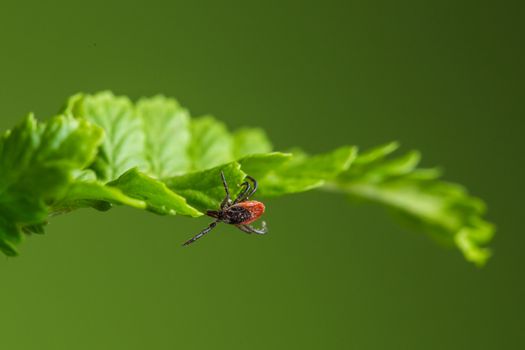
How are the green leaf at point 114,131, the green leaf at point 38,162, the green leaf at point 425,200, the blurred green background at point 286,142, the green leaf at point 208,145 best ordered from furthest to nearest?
1. the blurred green background at point 286,142
2. the green leaf at point 425,200
3. the green leaf at point 208,145
4. the green leaf at point 114,131
5. the green leaf at point 38,162

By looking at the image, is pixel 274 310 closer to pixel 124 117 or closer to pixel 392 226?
pixel 392 226

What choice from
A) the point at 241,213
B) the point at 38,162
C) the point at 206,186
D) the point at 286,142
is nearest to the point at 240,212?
the point at 241,213

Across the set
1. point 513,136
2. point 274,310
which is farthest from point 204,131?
point 513,136

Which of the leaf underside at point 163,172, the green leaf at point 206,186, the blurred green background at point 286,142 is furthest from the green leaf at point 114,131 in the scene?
the blurred green background at point 286,142

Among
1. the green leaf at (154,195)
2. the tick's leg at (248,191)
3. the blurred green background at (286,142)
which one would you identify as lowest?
the green leaf at (154,195)

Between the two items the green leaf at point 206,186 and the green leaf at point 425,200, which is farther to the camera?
the green leaf at point 425,200

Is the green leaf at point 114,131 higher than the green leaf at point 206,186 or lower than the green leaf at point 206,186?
higher

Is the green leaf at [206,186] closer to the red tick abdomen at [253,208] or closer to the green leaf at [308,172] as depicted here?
the green leaf at [308,172]

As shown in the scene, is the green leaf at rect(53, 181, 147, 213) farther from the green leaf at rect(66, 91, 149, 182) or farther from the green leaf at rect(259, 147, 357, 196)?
the green leaf at rect(259, 147, 357, 196)
